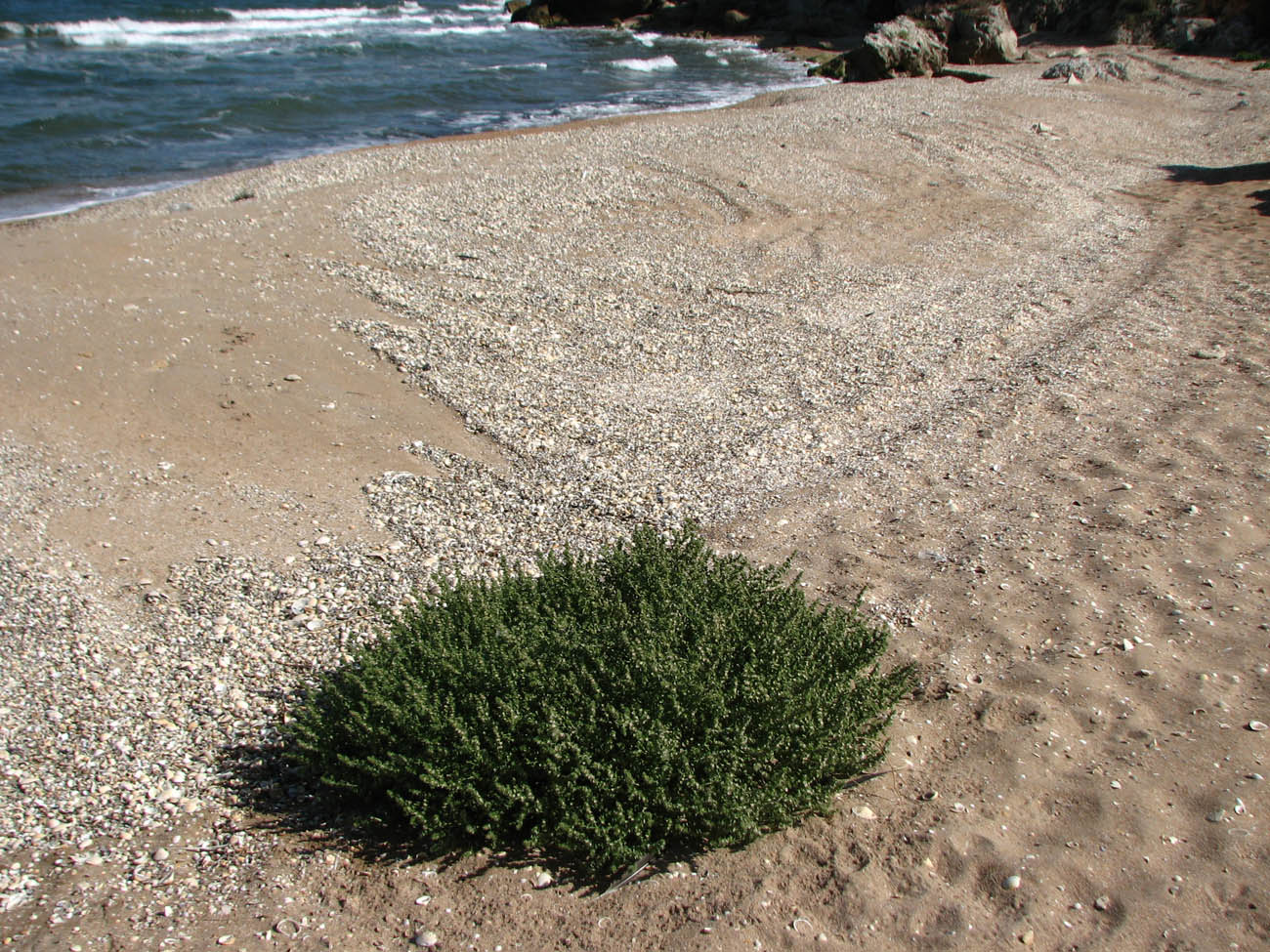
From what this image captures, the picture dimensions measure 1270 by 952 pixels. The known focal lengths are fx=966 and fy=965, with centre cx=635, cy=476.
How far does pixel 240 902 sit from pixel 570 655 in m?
1.60

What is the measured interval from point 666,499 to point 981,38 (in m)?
24.3

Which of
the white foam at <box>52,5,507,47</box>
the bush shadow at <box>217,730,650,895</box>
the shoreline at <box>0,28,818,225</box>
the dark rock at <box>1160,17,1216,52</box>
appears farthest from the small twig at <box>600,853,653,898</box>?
the white foam at <box>52,5,507,47</box>

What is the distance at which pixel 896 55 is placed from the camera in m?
24.4

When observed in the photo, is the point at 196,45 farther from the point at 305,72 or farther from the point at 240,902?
the point at 240,902

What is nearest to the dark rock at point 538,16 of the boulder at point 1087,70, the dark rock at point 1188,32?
the dark rock at point 1188,32

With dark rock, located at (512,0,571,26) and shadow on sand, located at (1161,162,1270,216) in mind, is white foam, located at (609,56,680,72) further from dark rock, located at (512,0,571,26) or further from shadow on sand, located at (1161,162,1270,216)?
shadow on sand, located at (1161,162,1270,216)

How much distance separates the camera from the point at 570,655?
4.20 metres

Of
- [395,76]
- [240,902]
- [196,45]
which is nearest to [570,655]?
[240,902]

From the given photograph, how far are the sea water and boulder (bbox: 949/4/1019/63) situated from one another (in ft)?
13.8

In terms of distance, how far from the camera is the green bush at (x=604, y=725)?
12.5 feet

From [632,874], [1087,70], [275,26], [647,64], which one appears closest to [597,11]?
[647,64]

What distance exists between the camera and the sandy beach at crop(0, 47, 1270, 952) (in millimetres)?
3779

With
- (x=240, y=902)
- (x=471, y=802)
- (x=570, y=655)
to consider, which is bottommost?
(x=240, y=902)

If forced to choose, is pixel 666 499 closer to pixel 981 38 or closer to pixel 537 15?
pixel 981 38
